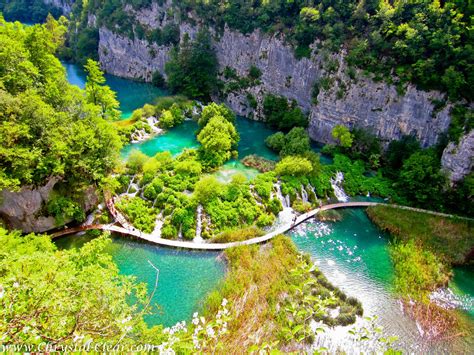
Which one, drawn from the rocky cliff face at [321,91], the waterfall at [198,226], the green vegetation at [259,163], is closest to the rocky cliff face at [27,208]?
the waterfall at [198,226]

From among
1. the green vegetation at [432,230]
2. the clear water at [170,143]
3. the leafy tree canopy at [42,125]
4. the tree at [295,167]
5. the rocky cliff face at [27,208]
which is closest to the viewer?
the leafy tree canopy at [42,125]

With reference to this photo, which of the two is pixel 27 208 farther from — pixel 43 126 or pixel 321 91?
pixel 321 91

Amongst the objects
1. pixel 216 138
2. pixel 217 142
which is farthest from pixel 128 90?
pixel 217 142

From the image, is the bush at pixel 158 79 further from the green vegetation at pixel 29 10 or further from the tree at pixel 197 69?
the green vegetation at pixel 29 10

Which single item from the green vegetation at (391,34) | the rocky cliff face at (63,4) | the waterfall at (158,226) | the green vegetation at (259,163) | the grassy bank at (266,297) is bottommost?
the waterfall at (158,226)

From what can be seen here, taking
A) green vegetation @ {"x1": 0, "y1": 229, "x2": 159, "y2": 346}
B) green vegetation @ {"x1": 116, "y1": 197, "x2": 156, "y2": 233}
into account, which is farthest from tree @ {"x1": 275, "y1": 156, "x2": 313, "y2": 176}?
green vegetation @ {"x1": 0, "y1": 229, "x2": 159, "y2": 346}
